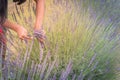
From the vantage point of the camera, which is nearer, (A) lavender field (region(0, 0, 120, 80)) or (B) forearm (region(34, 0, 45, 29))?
(B) forearm (region(34, 0, 45, 29))

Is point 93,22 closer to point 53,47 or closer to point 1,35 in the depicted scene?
point 53,47

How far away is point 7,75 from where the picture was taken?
1.51 meters

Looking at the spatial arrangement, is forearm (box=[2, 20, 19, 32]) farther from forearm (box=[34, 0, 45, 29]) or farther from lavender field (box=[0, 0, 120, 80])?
lavender field (box=[0, 0, 120, 80])

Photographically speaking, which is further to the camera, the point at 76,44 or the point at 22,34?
the point at 76,44

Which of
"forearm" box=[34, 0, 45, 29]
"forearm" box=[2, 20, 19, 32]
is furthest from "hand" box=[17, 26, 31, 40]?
"forearm" box=[34, 0, 45, 29]

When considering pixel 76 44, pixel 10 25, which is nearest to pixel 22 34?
pixel 10 25

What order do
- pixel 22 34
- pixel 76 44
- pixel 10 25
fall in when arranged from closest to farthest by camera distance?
pixel 22 34
pixel 10 25
pixel 76 44

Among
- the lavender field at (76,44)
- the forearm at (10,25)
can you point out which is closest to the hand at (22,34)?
the forearm at (10,25)

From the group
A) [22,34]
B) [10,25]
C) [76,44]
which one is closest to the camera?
[22,34]

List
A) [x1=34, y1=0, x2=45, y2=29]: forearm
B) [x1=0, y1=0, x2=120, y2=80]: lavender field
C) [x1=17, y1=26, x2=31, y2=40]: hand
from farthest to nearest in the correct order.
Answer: [x1=0, y1=0, x2=120, y2=80]: lavender field → [x1=34, y1=0, x2=45, y2=29]: forearm → [x1=17, y1=26, x2=31, y2=40]: hand

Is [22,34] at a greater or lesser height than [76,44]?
greater

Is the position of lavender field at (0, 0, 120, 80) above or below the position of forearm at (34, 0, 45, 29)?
below

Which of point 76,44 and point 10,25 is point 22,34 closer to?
point 10,25

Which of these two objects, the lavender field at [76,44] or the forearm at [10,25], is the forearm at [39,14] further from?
the lavender field at [76,44]
